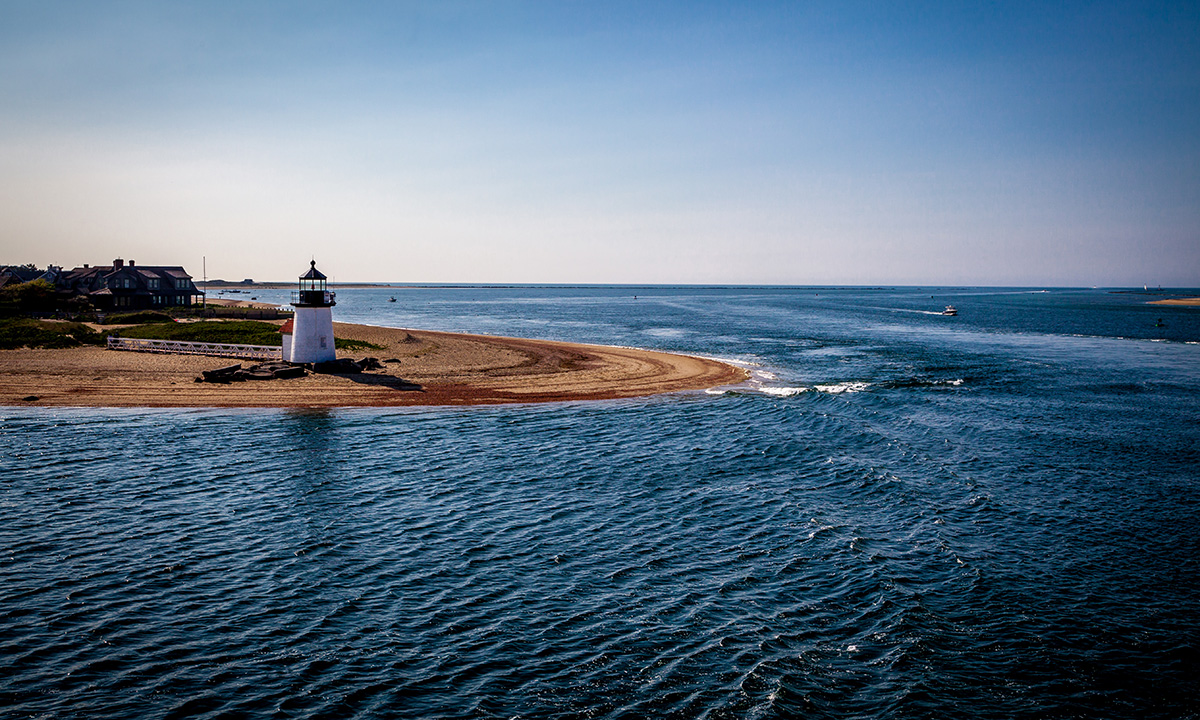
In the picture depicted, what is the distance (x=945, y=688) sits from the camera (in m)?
13.3

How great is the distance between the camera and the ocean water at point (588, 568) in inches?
511

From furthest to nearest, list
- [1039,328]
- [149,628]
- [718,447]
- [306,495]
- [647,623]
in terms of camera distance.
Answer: [1039,328]
[718,447]
[306,495]
[647,623]
[149,628]

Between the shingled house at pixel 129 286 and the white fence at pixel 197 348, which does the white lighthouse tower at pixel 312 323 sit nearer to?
the white fence at pixel 197 348

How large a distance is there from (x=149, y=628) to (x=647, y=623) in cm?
1093

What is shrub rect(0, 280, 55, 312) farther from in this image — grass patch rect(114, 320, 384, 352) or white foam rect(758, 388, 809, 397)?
white foam rect(758, 388, 809, 397)

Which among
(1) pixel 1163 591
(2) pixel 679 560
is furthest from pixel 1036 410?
(2) pixel 679 560

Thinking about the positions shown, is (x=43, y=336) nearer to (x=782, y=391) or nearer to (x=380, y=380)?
(x=380, y=380)

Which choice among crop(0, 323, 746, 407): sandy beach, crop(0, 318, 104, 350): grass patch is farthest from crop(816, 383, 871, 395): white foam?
crop(0, 318, 104, 350): grass patch

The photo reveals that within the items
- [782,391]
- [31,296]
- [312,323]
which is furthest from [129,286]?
[782,391]

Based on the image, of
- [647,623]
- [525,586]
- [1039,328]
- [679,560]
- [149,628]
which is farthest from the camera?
[1039,328]

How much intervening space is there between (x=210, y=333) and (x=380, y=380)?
25435 mm

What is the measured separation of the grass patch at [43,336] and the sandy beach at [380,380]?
2.25 meters

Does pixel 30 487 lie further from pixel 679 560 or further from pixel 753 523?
pixel 753 523

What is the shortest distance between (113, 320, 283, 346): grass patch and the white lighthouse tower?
1388cm
